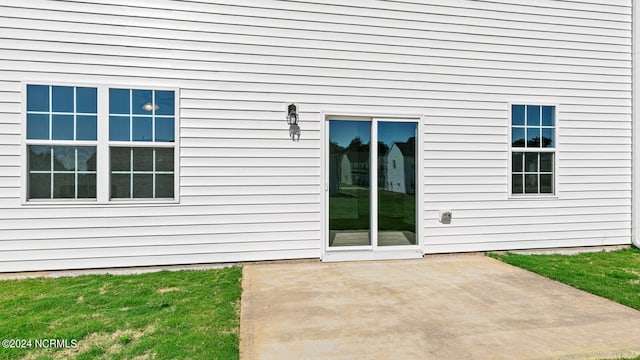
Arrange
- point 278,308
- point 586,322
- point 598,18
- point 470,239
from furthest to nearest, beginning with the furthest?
1. point 598,18
2. point 470,239
3. point 278,308
4. point 586,322

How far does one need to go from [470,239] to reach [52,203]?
5.41m

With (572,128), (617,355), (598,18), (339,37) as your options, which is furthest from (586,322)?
(598,18)

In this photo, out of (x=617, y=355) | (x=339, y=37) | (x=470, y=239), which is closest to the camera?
(x=617, y=355)

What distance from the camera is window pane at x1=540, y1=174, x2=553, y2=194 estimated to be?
5.64 metres

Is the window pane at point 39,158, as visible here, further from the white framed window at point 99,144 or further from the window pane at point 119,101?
the window pane at point 119,101

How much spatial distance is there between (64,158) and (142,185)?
90cm

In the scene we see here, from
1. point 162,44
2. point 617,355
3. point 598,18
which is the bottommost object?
point 617,355

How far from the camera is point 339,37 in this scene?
16.4ft

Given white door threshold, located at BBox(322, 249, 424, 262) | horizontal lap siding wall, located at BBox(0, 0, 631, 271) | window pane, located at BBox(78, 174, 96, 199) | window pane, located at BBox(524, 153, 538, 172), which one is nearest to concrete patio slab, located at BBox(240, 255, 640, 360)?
white door threshold, located at BBox(322, 249, 424, 262)

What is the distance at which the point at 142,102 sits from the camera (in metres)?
4.55

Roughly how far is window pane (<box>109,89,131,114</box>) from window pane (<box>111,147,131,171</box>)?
1.50ft

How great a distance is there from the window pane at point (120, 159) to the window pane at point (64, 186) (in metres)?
0.47

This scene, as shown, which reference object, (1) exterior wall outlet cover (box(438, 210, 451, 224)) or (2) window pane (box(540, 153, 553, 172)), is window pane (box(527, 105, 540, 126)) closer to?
(2) window pane (box(540, 153, 553, 172))

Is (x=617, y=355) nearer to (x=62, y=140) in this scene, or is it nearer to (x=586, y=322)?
(x=586, y=322)
